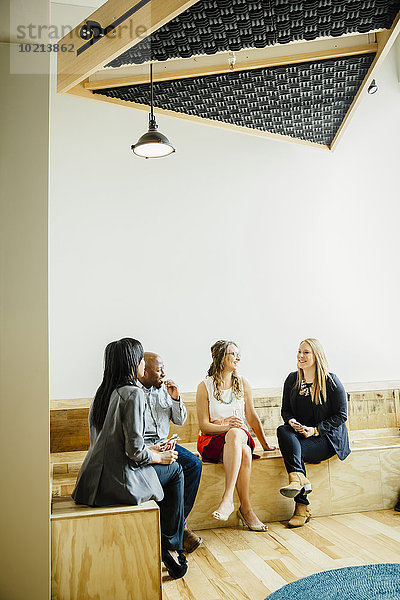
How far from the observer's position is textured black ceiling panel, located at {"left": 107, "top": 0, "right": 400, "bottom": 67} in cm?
233

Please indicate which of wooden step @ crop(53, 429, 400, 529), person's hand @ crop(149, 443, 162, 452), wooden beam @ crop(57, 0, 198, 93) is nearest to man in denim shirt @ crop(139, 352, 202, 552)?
person's hand @ crop(149, 443, 162, 452)

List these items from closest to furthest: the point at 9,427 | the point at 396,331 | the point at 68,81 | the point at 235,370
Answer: the point at 9,427 → the point at 68,81 → the point at 235,370 → the point at 396,331

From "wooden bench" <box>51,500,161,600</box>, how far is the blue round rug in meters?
0.62

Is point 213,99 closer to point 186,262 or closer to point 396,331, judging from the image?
point 186,262

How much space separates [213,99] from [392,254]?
10.4 feet

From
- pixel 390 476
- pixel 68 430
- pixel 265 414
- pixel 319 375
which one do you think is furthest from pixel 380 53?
pixel 68 430

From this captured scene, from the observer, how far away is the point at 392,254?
18.4 feet

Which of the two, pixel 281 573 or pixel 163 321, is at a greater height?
pixel 163 321

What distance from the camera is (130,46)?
2.34 meters

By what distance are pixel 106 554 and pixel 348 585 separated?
1.20 m

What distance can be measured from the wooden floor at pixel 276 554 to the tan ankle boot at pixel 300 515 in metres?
0.04

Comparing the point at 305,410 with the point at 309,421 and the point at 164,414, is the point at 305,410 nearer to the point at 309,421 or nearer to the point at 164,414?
the point at 309,421

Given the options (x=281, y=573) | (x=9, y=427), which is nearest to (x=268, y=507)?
(x=281, y=573)

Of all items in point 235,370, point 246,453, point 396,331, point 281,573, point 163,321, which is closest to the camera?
point 281,573
